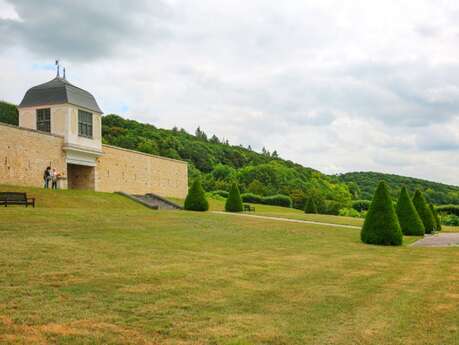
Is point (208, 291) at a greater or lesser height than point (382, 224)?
lesser

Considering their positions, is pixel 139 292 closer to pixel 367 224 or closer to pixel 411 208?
pixel 367 224

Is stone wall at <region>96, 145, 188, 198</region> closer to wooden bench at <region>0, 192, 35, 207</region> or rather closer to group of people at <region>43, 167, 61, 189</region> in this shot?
group of people at <region>43, 167, 61, 189</region>

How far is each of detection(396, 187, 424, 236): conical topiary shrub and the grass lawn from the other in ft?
24.9

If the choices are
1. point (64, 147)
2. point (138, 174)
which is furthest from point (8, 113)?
point (64, 147)

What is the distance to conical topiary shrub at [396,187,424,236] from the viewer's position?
22.3 metres

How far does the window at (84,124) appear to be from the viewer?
30203mm

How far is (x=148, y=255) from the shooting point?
34.9ft

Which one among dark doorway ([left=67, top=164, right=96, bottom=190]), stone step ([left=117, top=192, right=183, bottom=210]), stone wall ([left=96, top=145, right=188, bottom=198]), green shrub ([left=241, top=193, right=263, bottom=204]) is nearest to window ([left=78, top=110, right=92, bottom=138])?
stone wall ([left=96, top=145, right=188, bottom=198])

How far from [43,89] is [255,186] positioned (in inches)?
1254

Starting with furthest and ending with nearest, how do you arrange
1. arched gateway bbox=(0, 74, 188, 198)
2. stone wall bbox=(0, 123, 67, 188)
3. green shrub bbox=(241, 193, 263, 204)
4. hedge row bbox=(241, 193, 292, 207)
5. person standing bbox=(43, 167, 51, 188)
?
hedge row bbox=(241, 193, 292, 207) → green shrub bbox=(241, 193, 263, 204) → person standing bbox=(43, 167, 51, 188) → arched gateway bbox=(0, 74, 188, 198) → stone wall bbox=(0, 123, 67, 188)

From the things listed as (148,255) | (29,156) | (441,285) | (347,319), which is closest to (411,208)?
(441,285)

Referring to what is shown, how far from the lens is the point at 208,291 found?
749cm

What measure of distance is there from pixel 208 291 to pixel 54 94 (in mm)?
25241

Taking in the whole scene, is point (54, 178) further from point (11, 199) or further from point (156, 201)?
point (11, 199)
